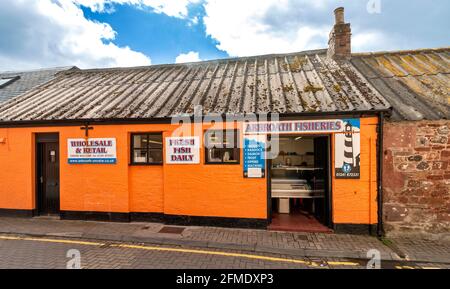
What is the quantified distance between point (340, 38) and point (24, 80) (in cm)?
1687

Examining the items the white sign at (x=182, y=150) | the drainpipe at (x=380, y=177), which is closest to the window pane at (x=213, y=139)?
the white sign at (x=182, y=150)

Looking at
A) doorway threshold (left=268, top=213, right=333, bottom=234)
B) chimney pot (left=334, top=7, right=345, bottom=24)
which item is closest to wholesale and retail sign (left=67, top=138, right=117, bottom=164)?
doorway threshold (left=268, top=213, right=333, bottom=234)

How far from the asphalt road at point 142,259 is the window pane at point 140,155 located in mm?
2675

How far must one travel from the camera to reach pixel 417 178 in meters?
5.88

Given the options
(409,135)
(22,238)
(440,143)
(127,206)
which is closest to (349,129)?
(409,135)

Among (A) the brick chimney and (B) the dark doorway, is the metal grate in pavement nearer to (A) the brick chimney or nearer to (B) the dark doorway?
(B) the dark doorway

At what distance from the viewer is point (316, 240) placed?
5719 millimetres

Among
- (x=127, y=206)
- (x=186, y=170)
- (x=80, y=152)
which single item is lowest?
(x=127, y=206)

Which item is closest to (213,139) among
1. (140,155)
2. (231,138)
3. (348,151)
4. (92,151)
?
(231,138)

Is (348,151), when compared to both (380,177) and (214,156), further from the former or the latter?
(214,156)

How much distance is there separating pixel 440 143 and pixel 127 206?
363 inches

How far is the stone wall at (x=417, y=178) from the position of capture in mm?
5801

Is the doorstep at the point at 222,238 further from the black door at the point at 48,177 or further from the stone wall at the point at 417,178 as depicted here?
the stone wall at the point at 417,178
